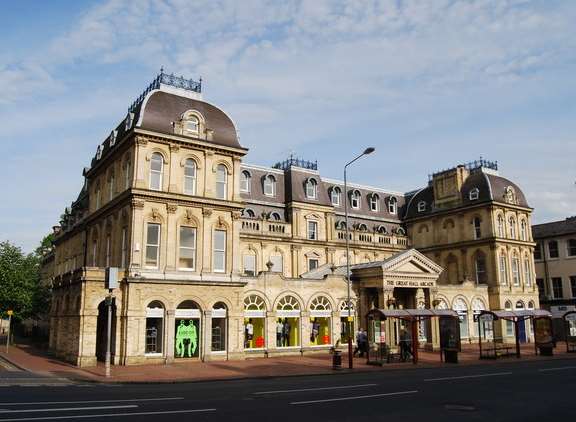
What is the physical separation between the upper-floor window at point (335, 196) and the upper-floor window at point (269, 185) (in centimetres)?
768

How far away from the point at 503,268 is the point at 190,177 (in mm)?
34350

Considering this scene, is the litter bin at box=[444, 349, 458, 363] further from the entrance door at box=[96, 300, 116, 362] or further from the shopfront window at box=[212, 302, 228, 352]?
the entrance door at box=[96, 300, 116, 362]

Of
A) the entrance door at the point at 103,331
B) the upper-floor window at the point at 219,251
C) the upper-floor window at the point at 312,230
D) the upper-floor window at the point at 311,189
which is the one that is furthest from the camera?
the upper-floor window at the point at 311,189

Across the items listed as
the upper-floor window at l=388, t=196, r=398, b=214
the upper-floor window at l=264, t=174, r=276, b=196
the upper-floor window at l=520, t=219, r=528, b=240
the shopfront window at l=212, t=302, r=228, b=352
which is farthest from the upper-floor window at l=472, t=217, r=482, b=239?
the shopfront window at l=212, t=302, r=228, b=352

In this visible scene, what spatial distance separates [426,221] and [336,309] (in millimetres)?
22438

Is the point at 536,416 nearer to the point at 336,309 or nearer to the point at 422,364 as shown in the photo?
the point at 422,364

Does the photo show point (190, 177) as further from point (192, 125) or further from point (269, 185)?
point (269, 185)

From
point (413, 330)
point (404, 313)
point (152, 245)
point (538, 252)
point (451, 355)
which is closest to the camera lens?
point (404, 313)

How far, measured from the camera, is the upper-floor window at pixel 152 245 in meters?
33.1

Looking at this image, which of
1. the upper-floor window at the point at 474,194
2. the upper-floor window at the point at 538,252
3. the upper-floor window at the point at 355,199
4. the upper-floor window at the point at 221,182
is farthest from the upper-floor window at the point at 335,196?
the upper-floor window at the point at 538,252

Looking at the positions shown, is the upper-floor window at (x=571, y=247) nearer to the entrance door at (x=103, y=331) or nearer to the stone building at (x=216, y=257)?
the stone building at (x=216, y=257)

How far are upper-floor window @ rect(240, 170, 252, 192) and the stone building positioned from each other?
0.44 feet

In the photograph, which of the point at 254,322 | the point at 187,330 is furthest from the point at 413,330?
the point at 187,330

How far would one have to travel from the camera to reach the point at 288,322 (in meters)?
39.0
